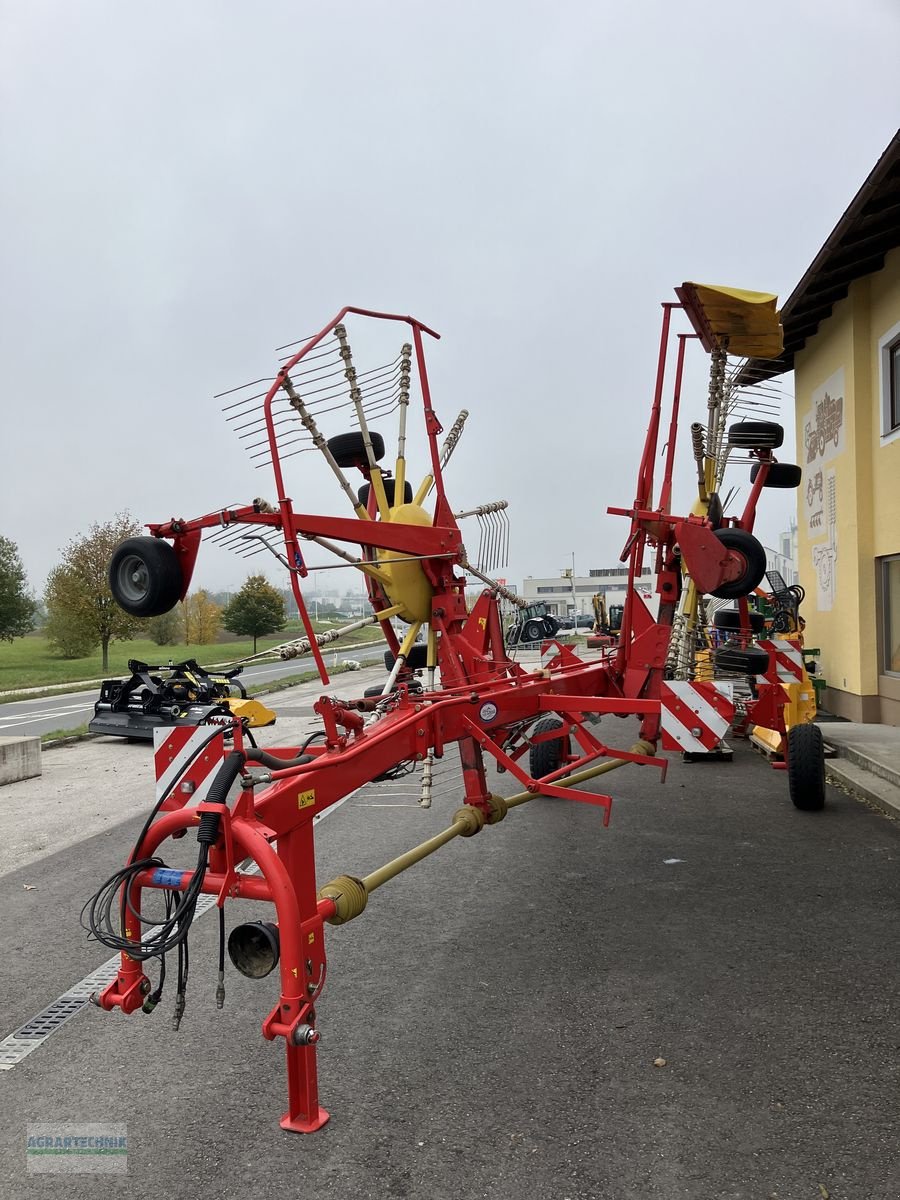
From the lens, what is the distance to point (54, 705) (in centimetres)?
2405

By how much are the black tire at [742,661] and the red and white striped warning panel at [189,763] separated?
5.08 m

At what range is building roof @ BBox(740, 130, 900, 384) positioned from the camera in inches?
350

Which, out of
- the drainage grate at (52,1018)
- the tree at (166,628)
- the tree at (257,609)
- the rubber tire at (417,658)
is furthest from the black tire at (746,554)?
the tree at (166,628)

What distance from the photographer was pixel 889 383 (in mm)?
11656

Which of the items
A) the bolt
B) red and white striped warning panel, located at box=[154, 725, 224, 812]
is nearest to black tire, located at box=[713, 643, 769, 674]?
red and white striped warning panel, located at box=[154, 725, 224, 812]

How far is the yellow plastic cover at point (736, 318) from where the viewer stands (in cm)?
615

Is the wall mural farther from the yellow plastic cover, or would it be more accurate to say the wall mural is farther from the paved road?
the paved road

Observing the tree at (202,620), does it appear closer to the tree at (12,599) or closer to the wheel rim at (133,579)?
the tree at (12,599)

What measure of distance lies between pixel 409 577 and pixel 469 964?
2210mm

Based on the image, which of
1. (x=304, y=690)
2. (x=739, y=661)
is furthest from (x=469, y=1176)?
(x=304, y=690)

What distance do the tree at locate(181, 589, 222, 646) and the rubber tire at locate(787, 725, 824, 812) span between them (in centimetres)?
5284

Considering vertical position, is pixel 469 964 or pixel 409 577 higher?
pixel 409 577

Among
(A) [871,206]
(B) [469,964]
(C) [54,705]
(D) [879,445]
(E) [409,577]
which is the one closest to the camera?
(B) [469,964]

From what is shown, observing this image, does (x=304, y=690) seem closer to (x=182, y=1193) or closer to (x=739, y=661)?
(x=739, y=661)
